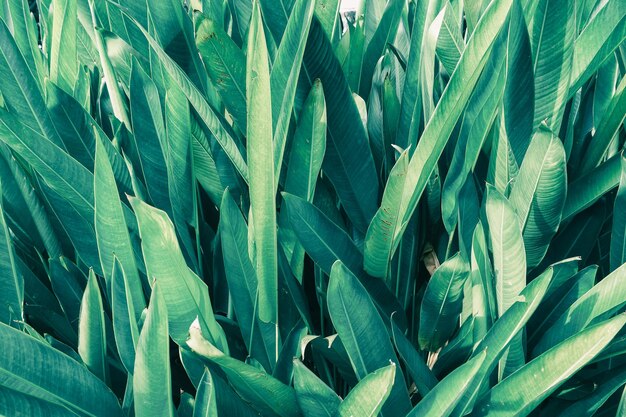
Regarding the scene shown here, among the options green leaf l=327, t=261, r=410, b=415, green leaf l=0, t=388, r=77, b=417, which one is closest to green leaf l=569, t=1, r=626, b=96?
green leaf l=327, t=261, r=410, b=415

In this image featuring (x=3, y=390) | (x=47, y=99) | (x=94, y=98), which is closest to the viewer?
(x=3, y=390)

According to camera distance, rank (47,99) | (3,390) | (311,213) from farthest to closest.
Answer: (47,99)
(311,213)
(3,390)

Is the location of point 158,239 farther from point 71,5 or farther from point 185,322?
point 71,5

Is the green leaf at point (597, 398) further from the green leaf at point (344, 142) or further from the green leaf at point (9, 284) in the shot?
the green leaf at point (9, 284)

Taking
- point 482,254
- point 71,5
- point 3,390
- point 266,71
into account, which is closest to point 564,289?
point 482,254

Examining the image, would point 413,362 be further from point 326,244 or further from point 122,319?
point 122,319

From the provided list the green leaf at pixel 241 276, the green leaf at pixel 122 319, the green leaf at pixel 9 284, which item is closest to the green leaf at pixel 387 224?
the green leaf at pixel 241 276
